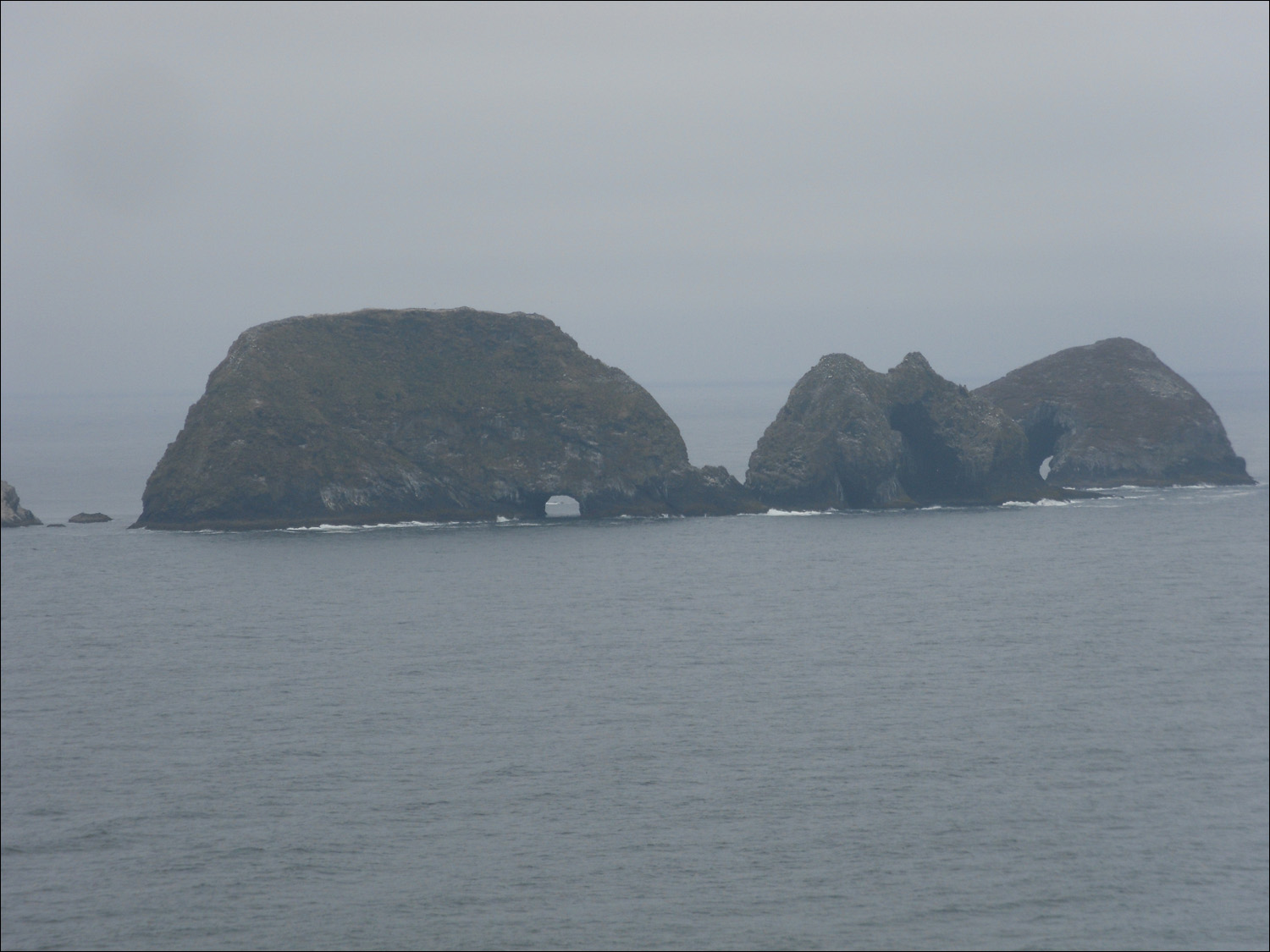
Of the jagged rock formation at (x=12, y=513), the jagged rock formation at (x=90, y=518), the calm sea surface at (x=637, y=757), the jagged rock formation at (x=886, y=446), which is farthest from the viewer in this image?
the jagged rock formation at (x=886, y=446)

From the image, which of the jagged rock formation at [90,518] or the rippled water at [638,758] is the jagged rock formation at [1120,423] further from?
the jagged rock formation at [90,518]

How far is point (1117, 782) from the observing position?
48688 mm

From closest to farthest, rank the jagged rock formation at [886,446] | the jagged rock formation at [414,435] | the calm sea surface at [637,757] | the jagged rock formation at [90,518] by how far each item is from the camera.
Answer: the calm sea surface at [637,757] → the jagged rock formation at [414,435] → the jagged rock formation at [90,518] → the jagged rock formation at [886,446]

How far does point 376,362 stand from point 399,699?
3108 inches

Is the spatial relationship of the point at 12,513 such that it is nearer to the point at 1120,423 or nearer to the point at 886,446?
the point at 886,446

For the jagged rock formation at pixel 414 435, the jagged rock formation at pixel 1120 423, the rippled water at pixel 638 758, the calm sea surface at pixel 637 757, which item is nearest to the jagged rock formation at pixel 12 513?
the jagged rock formation at pixel 414 435

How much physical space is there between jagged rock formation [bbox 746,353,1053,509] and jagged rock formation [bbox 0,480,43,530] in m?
71.3

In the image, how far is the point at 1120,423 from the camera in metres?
154

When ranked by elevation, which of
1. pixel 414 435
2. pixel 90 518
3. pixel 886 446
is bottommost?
pixel 90 518

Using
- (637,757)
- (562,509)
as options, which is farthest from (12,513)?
(637,757)

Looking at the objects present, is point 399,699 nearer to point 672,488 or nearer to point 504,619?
point 504,619

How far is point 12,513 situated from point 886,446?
86182 mm

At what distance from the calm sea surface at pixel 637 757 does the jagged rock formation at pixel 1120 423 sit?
54337 mm

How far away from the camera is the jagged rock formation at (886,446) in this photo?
5143 inches
